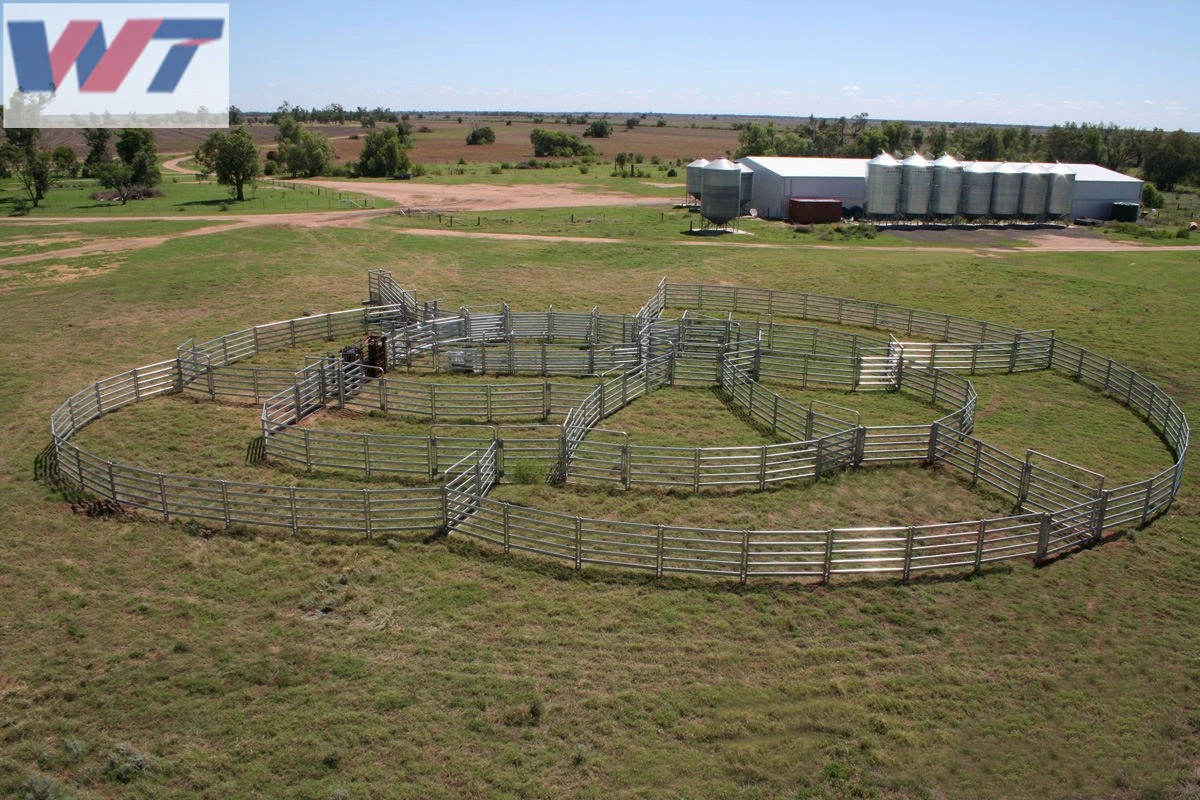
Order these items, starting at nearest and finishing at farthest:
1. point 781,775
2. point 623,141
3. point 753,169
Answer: point 781,775, point 753,169, point 623,141

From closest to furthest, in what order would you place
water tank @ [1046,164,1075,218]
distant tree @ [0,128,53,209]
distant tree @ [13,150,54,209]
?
1. water tank @ [1046,164,1075,218]
2. distant tree @ [13,150,54,209]
3. distant tree @ [0,128,53,209]

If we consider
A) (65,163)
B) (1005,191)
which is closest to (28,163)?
(65,163)

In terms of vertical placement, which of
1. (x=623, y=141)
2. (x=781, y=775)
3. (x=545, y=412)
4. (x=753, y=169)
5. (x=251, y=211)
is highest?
(x=623, y=141)

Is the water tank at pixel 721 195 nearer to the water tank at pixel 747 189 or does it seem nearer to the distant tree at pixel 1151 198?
the water tank at pixel 747 189

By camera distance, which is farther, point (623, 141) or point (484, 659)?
point (623, 141)

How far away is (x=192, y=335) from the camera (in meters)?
31.5

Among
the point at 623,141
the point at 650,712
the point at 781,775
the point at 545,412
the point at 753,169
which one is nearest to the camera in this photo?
the point at 781,775

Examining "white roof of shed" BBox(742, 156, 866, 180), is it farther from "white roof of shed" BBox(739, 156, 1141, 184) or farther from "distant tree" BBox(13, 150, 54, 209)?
"distant tree" BBox(13, 150, 54, 209)

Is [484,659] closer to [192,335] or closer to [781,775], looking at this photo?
[781,775]

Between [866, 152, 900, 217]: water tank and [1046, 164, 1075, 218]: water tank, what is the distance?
35.8 ft

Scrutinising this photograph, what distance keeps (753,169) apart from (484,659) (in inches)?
2328

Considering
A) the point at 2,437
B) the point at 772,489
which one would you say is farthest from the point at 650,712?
the point at 2,437

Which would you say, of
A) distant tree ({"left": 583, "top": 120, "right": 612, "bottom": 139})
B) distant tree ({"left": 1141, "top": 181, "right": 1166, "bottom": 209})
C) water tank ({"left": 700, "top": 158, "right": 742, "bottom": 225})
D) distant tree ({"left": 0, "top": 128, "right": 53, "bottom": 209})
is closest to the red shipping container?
water tank ({"left": 700, "top": 158, "right": 742, "bottom": 225})

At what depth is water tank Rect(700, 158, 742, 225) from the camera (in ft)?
189
